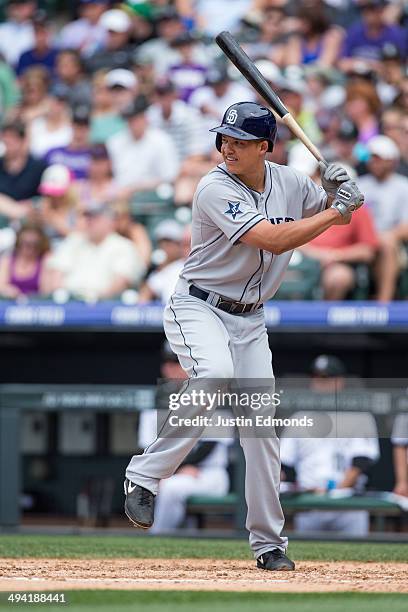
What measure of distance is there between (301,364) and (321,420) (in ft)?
5.84

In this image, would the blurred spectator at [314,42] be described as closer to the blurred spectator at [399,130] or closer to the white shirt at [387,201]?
the blurred spectator at [399,130]

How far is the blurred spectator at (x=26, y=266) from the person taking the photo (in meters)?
9.23

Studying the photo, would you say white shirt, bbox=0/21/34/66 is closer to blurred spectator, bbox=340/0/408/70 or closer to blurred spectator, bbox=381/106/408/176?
blurred spectator, bbox=340/0/408/70

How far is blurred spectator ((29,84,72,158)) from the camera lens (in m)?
10.7

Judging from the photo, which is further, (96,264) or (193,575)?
(96,264)

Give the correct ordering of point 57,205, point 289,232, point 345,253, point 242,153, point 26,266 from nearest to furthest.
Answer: point 289,232 < point 242,153 < point 345,253 < point 26,266 < point 57,205

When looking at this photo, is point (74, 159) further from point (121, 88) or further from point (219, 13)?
point (219, 13)

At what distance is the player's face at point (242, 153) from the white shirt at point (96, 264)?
4.25 m

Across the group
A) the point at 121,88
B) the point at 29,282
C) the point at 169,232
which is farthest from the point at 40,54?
the point at 169,232

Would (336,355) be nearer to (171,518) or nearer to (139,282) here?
(139,282)

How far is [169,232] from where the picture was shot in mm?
8961

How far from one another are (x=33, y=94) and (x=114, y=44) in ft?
3.02

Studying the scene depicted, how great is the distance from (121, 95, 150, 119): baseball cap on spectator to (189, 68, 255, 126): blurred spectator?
1.31ft

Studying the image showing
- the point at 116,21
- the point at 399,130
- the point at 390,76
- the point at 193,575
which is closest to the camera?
the point at 193,575
